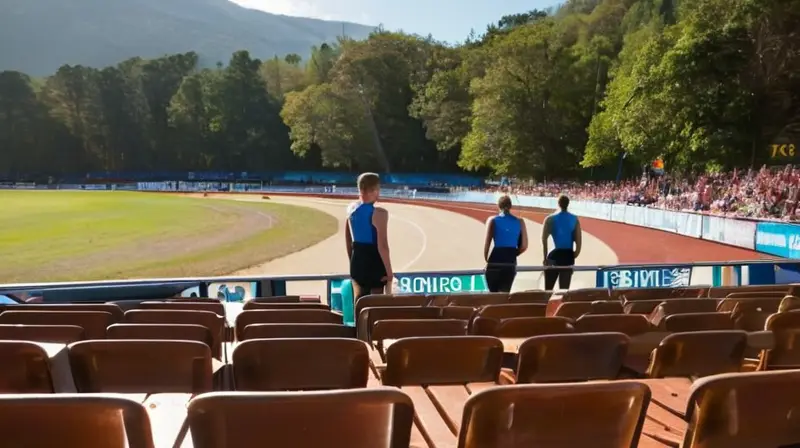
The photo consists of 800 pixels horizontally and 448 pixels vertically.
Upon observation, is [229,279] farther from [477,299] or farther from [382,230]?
[477,299]

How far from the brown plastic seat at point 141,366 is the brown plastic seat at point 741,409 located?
86.0 inches

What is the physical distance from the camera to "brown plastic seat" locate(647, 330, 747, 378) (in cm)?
367

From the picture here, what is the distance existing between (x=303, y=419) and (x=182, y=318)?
10.5 feet

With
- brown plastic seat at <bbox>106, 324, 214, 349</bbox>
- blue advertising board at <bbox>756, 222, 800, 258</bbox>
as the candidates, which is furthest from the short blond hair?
blue advertising board at <bbox>756, 222, 800, 258</bbox>

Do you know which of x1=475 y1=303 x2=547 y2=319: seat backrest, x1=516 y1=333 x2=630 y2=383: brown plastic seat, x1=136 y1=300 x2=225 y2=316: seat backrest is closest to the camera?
x1=516 y1=333 x2=630 y2=383: brown plastic seat

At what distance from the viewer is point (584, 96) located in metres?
60.6

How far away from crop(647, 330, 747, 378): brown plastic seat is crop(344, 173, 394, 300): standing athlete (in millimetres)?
3719

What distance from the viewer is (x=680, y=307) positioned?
578 centimetres

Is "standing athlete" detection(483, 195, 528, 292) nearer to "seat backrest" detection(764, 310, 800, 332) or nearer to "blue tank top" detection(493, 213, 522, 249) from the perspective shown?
"blue tank top" detection(493, 213, 522, 249)

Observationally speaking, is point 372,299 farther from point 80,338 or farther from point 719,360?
point 719,360

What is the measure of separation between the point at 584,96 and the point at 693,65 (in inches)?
859

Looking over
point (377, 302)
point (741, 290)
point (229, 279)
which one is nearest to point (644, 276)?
point (741, 290)

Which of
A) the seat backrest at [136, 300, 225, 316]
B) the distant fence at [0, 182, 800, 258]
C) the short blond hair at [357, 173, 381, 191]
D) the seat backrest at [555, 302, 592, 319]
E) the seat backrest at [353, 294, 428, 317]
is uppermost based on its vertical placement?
the short blond hair at [357, 173, 381, 191]

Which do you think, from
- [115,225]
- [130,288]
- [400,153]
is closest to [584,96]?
[400,153]
